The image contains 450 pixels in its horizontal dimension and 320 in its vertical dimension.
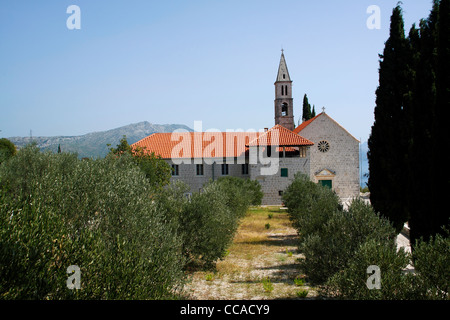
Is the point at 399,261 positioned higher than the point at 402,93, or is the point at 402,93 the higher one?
the point at 402,93

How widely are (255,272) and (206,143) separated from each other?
89.6 feet

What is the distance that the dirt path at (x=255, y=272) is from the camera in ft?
36.3

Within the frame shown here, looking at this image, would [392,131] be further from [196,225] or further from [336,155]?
[336,155]

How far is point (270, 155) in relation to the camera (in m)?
36.3

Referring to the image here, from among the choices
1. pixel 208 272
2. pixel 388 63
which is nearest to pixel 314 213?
pixel 208 272

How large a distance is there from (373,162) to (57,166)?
16.4m

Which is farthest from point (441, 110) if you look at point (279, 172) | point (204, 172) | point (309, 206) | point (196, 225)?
point (204, 172)

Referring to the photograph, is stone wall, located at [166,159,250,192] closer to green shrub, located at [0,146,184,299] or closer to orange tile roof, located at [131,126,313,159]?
orange tile roof, located at [131,126,313,159]

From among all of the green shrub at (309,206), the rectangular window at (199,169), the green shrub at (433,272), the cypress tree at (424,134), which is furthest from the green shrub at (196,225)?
the rectangular window at (199,169)

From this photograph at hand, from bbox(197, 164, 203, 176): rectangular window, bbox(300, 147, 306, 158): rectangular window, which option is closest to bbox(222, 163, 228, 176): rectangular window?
bbox(197, 164, 203, 176): rectangular window

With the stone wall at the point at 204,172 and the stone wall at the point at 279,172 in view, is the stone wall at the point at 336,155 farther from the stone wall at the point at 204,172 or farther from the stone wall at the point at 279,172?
the stone wall at the point at 204,172
